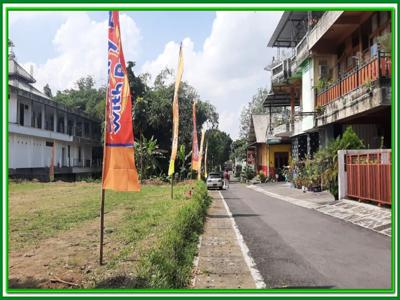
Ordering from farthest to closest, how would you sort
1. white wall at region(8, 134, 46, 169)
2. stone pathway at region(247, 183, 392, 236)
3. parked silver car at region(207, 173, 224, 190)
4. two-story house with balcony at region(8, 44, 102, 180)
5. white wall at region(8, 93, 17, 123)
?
parked silver car at region(207, 173, 224, 190)
two-story house with balcony at region(8, 44, 102, 180)
white wall at region(8, 134, 46, 169)
white wall at region(8, 93, 17, 123)
stone pathway at region(247, 183, 392, 236)

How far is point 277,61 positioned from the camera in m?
32.8

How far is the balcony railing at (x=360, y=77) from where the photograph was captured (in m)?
13.2

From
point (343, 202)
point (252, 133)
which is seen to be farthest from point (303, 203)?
point (252, 133)

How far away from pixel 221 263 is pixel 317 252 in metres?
2.05

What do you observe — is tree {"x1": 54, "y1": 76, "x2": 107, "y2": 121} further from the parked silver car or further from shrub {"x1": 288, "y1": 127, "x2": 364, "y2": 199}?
shrub {"x1": 288, "y1": 127, "x2": 364, "y2": 199}

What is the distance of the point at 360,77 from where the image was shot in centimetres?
1501

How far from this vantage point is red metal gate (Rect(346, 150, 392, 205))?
471 inches

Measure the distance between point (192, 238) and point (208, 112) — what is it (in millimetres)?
43463

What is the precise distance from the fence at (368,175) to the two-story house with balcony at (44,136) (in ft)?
59.8

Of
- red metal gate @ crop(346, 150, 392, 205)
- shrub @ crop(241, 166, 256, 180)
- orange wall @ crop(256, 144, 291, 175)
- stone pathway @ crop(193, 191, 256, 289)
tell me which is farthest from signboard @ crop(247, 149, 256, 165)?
stone pathway @ crop(193, 191, 256, 289)

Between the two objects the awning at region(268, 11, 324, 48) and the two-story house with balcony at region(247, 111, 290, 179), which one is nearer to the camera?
the awning at region(268, 11, 324, 48)

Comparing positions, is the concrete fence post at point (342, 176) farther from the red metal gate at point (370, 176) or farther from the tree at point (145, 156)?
the tree at point (145, 156)

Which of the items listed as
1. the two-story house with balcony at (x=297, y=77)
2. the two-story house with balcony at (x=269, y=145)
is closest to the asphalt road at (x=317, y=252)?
the two-story house with balcony at (x=297, y=77)

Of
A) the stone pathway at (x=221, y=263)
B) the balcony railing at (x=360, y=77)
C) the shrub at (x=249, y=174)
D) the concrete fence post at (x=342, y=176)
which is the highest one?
the balcony railing at (x=360, y=77)
